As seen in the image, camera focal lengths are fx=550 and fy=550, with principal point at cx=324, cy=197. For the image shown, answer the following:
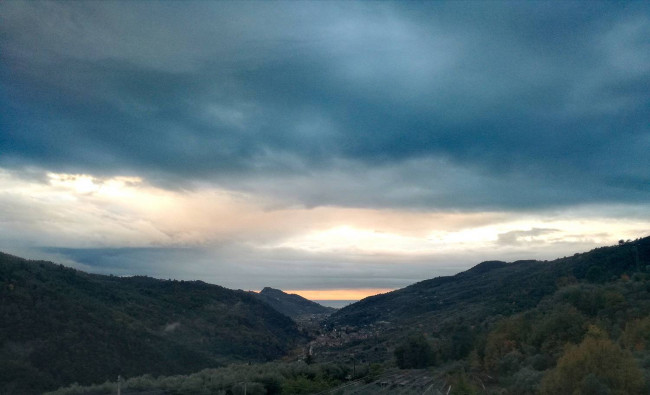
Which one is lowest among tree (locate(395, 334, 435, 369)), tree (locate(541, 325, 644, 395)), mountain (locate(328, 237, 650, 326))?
tree (locate(395, 334, 435, 369))

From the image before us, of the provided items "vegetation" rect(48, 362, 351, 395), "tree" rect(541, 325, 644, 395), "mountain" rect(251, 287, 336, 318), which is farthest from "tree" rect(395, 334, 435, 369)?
"mountain" rect(251, 287, 336, 318)

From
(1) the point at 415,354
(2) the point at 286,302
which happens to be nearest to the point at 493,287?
(1) the point at 415,354

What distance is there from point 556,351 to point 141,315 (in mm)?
49088

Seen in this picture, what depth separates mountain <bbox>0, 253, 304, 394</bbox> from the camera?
125 feet

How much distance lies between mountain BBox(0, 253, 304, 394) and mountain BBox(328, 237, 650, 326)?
88.0 feet

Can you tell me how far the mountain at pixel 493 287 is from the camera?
64.4 meters

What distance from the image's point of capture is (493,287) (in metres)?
92.2

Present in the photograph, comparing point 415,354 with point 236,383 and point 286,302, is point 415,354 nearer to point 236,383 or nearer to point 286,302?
point 236,383

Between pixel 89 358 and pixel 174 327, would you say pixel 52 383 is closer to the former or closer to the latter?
pixel 89 358

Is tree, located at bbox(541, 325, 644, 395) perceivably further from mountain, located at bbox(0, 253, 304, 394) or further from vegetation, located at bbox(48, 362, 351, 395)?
mountain, located at bbox(0, 253, 304, 394)

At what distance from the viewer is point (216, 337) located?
6844 centimetres

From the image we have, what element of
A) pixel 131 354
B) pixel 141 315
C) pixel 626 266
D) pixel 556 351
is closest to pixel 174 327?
pixel 141 315

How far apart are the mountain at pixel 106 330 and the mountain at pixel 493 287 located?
26.8 meters

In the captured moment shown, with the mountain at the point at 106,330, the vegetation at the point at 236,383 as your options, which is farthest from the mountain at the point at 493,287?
the vegetation at the point at 236,383
